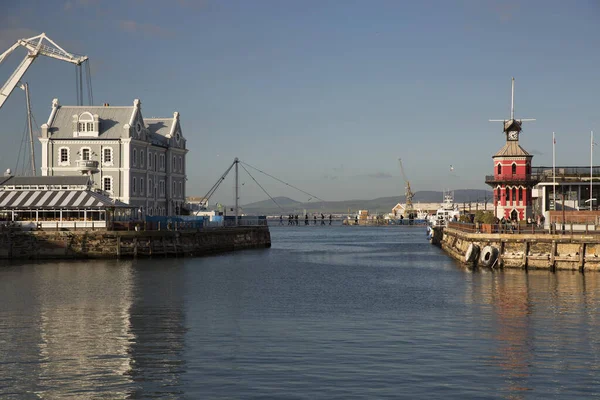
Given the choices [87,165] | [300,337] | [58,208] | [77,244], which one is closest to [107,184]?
[87,165]

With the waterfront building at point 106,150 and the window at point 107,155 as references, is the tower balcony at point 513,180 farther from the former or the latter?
the window at point 107,155

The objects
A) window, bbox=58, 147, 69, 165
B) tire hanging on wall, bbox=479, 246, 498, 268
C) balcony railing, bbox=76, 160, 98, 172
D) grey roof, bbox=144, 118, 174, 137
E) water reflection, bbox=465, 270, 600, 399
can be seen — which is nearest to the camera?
water reflection, bbox=465, 270, 600, 399

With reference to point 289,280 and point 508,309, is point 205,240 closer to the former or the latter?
point 289,280

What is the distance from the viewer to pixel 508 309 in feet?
150

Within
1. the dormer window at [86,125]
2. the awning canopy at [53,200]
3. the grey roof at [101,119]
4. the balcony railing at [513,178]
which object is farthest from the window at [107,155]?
the balcony railing at [513,178]

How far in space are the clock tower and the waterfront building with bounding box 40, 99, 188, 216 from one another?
4360cm

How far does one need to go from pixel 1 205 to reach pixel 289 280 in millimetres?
39059

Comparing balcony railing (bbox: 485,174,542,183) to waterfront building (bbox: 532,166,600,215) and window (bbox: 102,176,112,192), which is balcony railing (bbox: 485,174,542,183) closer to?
waterfront building (bbox: 532,166,600,215)

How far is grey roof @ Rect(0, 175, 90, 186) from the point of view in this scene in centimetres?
9350

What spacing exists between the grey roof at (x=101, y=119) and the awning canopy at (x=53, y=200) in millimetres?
17297

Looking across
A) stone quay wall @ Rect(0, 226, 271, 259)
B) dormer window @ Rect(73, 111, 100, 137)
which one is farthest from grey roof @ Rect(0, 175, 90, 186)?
dormer window @ Rect(73, 111, 100, 137)

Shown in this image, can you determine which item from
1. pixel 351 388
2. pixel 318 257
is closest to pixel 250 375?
pixel 351 388

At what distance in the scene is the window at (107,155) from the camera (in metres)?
107

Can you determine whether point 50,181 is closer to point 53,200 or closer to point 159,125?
point 53,200
